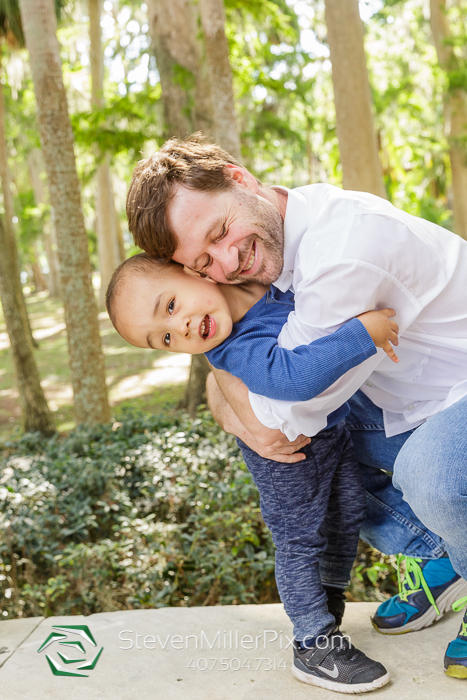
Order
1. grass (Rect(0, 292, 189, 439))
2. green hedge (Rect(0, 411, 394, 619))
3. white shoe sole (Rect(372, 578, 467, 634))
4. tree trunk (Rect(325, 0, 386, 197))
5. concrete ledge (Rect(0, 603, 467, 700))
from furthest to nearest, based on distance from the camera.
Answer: grass (Rect(0, 292, 189, 439)) < tree trunk (Rect(325, 0, 386, 197)) < green hedge (Rect(0, 411, 394, 619)) < white shoe sole (Rect(372, 578, 467, 634)) < concrete ledge (Rect(0, 603, 467, 700))

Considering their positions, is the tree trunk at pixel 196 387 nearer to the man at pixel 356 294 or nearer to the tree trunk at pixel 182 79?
the tree trunk at pixel 182 79

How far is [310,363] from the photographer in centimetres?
180

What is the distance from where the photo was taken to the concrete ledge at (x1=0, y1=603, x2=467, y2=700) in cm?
209

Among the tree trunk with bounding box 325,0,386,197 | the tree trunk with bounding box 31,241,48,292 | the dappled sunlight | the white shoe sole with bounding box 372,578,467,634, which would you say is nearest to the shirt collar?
the white shoe sole with bounding box 372,578,467,634

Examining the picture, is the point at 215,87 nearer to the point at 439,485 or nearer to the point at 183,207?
the point at 183,207

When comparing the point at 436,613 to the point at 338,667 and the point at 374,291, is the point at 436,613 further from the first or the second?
the point at 374,291

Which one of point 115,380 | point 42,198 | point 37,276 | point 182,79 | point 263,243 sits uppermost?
point 182,79

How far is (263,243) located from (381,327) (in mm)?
517

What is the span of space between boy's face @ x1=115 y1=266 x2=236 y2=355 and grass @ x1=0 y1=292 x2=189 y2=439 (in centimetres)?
488

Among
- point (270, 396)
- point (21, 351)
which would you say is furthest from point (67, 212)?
point (270, 396)

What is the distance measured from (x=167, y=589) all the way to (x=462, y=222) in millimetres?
12633

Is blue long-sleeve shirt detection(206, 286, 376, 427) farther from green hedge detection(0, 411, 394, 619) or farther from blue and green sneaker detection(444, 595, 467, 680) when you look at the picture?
green hedge detection(0, 411, 394, 619)

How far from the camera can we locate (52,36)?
4953 mm

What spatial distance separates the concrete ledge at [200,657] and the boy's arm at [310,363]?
A: 1037 millimetres
